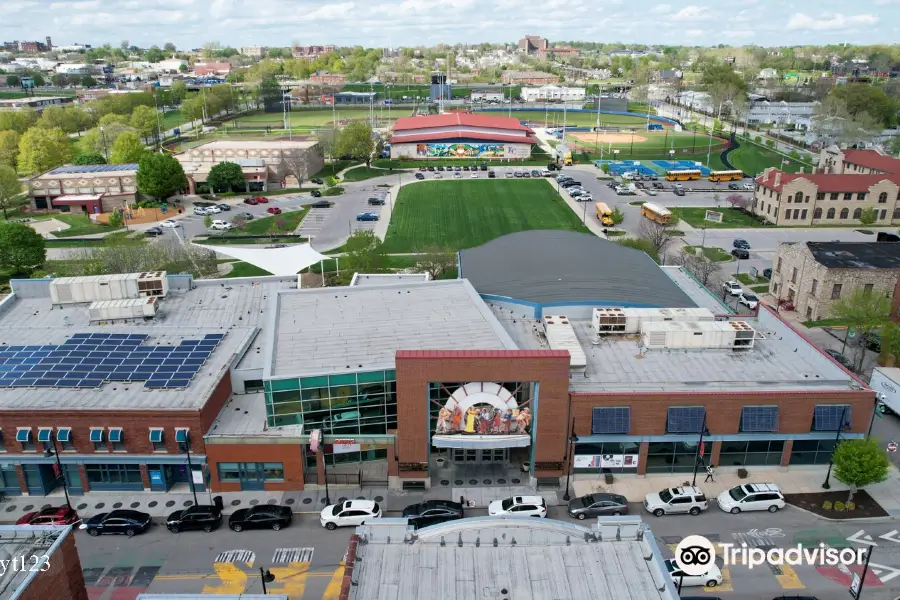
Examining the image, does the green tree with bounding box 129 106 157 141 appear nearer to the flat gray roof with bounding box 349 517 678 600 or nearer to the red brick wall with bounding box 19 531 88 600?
the red brick wall with bounding box 19 531 88 600

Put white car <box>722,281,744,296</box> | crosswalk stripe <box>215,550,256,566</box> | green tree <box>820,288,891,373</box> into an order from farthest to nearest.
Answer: white car <box>722,281,744,296</box>, green tree <box>820,288,891,373</box>, crosswalk stripe <box>215,550,256,566</box>

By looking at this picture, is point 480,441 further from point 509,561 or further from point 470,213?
point 470,213

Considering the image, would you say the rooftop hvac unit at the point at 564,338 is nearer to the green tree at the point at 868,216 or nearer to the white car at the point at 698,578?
the white car at the point at 698,578

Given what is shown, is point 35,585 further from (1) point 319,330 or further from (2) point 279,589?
(1) point 319,330

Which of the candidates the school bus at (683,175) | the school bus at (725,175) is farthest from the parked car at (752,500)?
the school bus at (725,175)

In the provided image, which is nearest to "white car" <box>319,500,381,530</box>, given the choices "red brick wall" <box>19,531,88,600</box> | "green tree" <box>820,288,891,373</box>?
"red brick wall" <box>19,531,88,600</box>

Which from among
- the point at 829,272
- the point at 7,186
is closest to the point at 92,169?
the point at 7,186
